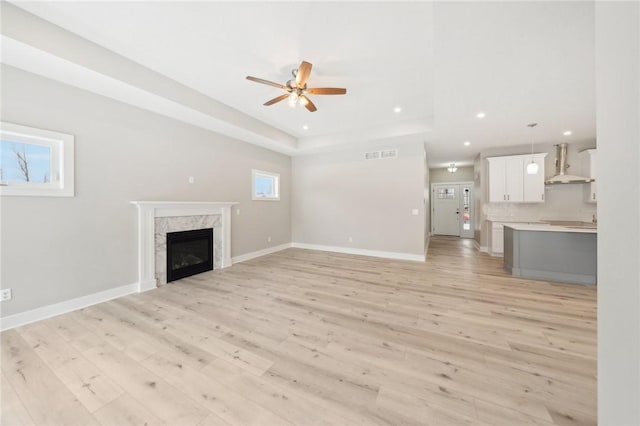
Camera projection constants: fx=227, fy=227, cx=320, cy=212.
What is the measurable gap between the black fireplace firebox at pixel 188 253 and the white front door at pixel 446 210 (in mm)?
8575

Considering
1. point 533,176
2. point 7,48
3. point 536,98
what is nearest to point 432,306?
point 536,98

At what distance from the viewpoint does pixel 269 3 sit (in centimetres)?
202

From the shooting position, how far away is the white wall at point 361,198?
17.4 ft

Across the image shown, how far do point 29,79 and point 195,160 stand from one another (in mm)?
1989

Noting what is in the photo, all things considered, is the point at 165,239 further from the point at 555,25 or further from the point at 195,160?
the point at 555,25

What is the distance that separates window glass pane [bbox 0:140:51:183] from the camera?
95.8 inches

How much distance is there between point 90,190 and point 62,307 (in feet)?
4.73

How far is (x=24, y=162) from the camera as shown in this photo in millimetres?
2543

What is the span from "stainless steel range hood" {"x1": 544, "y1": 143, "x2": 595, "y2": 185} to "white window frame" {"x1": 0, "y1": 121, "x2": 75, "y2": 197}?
8550 millimetres

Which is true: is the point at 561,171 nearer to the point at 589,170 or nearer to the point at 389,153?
the point at 589,170

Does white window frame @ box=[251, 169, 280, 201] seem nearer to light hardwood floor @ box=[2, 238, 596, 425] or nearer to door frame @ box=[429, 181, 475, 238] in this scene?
light hardwood floor @ box=[2, 238, 596, 425]

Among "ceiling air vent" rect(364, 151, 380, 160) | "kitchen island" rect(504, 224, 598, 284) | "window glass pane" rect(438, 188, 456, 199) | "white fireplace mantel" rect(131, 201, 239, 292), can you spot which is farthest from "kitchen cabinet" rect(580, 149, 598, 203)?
"white fireplace mantel" rect(131, 201, 239, 292)

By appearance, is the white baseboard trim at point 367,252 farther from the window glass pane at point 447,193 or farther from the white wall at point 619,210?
the window glass pane at point 447,193

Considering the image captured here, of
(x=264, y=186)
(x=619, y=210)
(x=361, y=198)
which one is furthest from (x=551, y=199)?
(x=264, y=186)
